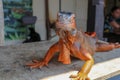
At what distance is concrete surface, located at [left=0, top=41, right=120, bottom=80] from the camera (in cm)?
99

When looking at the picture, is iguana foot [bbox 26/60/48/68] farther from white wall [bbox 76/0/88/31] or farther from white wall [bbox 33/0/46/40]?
white wall [bbox 76/0/88/31]

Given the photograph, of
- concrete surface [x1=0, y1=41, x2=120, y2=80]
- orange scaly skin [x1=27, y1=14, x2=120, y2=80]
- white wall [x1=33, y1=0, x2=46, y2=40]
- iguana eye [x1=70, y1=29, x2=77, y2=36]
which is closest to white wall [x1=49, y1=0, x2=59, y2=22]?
white wall [x1=33, y1=0, x2=46, y2=40]

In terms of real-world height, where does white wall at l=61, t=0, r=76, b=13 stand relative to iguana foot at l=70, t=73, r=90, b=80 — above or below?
above

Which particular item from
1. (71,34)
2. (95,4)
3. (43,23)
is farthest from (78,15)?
(71,34)

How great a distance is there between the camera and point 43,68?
108 centimetres

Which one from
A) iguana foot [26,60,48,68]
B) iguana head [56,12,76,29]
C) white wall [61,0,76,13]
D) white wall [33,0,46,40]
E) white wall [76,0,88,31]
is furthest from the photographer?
white wall [76,0,88,31]

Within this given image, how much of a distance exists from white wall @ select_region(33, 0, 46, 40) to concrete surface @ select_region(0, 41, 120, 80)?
68.5 inches

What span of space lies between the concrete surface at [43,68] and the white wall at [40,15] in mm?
1739

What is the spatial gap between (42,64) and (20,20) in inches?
80.1

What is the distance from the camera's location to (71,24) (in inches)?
36.4

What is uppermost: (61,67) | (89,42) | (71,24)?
(71,24)

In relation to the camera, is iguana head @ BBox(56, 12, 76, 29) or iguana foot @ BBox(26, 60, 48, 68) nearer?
iguana head @ BBox(56, 12, 76, 29)

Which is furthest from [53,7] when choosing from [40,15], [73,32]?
[73,32]

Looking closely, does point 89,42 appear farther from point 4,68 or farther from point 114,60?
point 4,68
